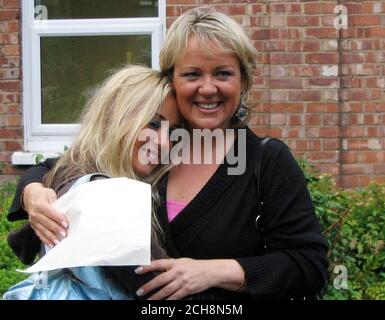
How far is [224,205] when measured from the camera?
2092mm

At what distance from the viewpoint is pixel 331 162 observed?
5086 millimetres

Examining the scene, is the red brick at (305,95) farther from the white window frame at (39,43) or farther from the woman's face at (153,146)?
the woman's face at (153,146)

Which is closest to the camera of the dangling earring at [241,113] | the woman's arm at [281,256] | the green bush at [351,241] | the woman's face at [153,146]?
the woman's arm at [281,256]

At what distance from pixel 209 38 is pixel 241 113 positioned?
282 millimetres

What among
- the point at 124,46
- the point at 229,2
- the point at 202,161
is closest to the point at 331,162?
the point at 229,2

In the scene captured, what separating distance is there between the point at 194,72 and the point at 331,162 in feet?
10.2

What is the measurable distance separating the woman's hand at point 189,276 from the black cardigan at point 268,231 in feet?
0.15

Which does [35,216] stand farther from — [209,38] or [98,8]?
[98,8]

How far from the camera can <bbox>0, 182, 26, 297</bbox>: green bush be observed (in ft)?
11.7

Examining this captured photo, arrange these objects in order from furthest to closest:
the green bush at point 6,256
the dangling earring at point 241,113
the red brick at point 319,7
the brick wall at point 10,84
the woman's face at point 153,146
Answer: the brick wall at point 10,84 → the red brick at point 319,7 → the green bush at point 6,256 → the dangling earring at point 241,113 → the woman's face at point 153,146

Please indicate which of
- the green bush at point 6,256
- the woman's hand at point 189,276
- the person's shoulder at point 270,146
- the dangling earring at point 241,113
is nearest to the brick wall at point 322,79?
the green bush at point 6,256

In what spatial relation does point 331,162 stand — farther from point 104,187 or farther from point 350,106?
A: point 104,187

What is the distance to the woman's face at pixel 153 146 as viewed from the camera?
211cm

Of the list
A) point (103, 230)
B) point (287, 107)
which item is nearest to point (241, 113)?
point (103, 230)
